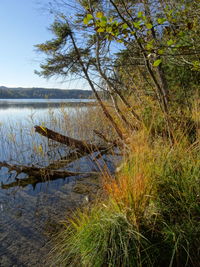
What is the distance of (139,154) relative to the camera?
169 centimetres

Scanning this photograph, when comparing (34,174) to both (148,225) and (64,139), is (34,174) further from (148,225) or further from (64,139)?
(148,225)

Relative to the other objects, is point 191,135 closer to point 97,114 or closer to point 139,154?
point 139,154

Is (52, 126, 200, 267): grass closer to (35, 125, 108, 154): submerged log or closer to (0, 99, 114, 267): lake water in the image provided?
(0, 99, 114, 267): lake water

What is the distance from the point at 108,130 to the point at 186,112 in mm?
2071

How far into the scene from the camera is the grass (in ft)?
3.60

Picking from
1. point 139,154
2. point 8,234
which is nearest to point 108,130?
point 139,154

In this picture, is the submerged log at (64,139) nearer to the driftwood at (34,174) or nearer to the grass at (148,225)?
the driftwood at (34,174)

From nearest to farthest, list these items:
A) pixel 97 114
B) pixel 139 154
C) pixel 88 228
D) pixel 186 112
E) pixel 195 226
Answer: pixel 195 226 < pixel 88 228 < pixel 139 154 < pixel 186 112 < pixel 97 114

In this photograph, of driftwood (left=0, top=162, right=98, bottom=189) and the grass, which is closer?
the grass

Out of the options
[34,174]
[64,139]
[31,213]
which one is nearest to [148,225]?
[31,213]

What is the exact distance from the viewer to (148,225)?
4.08 ft

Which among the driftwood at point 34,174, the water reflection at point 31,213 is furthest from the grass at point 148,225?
the driftwood at point 34,174

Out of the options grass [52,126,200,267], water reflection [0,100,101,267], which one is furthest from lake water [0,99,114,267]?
grass [52,126,200,267]

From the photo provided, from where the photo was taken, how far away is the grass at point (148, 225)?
1098 millimetres
